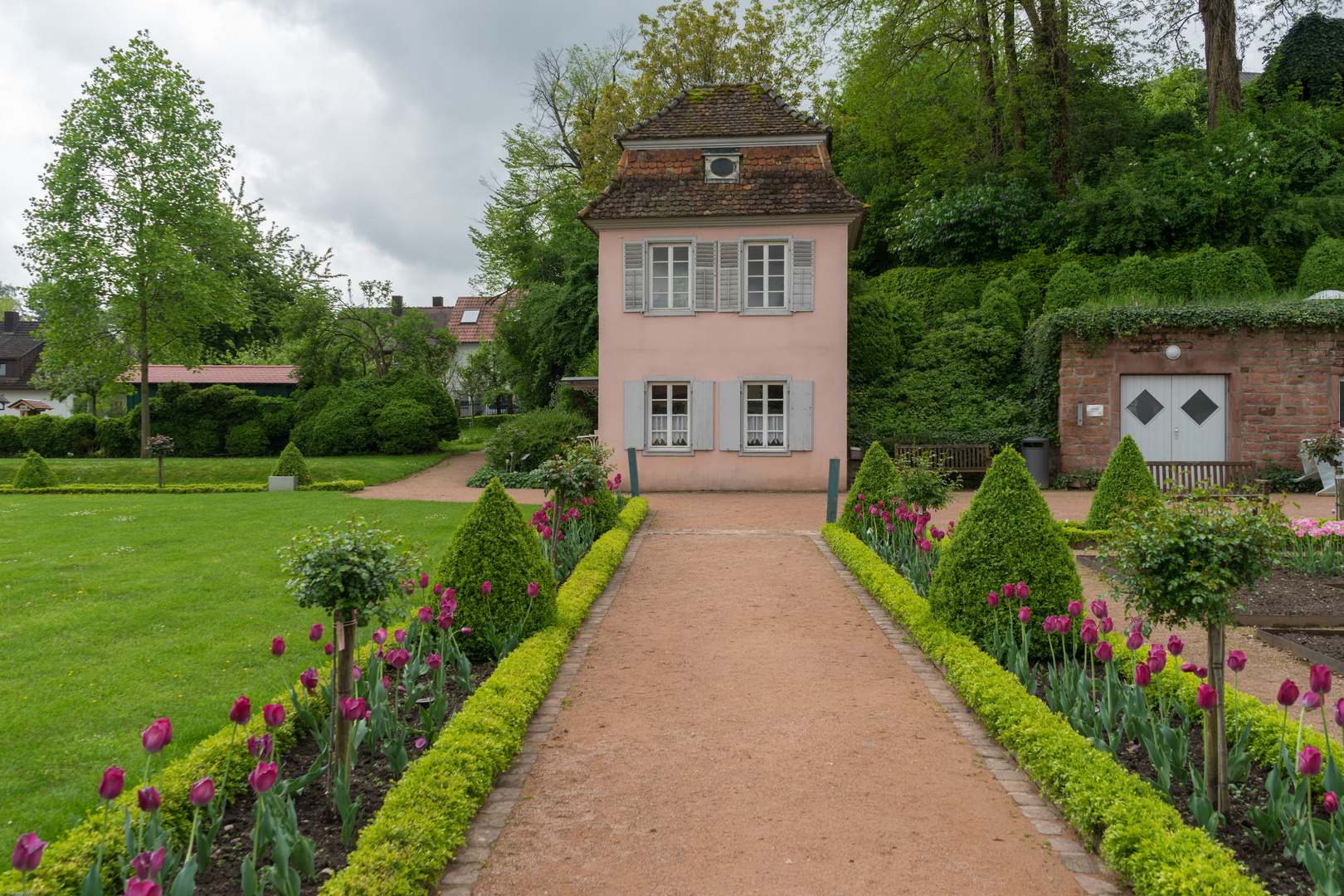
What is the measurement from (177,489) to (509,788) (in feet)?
58.7

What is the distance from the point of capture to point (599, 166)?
26.6 meters

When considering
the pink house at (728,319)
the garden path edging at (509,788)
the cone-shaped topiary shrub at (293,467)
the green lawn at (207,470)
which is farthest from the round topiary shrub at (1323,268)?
the cone-shaped topiary shrub at (293,467)

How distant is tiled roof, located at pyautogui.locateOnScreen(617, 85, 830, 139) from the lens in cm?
1659

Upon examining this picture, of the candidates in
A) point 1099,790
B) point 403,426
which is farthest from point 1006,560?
point 403,426

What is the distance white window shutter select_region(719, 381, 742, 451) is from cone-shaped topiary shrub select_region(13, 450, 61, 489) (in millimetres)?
14854

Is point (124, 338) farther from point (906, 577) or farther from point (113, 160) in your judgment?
point (906, 577)

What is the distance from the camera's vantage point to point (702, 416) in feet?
53.7

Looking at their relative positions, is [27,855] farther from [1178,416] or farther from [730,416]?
[1178,416]

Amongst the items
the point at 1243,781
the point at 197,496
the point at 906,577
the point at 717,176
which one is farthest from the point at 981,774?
the point at 197,496

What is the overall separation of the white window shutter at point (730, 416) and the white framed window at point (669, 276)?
881 millimetres

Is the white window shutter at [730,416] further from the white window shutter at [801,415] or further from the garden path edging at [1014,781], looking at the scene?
the garden path edging at [1014,781]

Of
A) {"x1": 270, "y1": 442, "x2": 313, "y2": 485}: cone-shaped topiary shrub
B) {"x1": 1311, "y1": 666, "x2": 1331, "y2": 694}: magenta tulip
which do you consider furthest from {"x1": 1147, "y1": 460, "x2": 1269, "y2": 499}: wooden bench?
{"x1": 270, "y1": 442, "x2": 313, "y2": 485}: cone-shaped topiary shrub

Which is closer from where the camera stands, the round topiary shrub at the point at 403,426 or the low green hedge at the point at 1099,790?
the low green hedge at the point at 1099,790

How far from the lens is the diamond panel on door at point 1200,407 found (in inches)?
634
